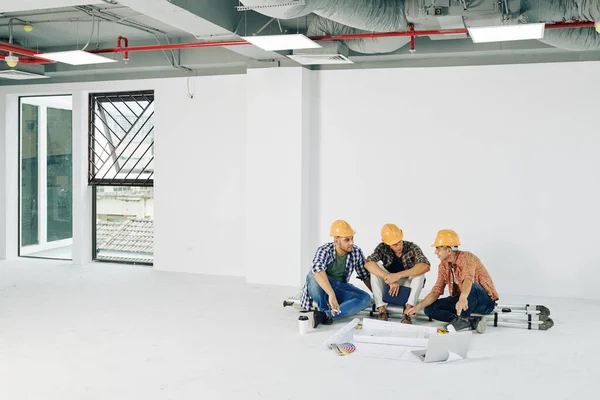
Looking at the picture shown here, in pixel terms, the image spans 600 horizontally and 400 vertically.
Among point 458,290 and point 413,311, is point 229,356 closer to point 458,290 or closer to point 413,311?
point 413,311

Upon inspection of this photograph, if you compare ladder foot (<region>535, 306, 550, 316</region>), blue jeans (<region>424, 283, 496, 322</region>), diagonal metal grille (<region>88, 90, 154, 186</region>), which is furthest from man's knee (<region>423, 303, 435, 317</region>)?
diagonal metal grille (<region>88, 90, 154, 186</region>)

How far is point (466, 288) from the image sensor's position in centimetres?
484

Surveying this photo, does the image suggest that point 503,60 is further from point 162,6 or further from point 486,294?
point 162,6

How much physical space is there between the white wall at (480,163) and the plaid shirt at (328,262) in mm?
1523

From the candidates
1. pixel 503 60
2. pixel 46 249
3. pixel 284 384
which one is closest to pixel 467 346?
pixel 284 384

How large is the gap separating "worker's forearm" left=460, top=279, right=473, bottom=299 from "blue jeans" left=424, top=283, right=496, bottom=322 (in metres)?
0.15

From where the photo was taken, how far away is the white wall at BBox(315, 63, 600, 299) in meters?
Answer: 6.29

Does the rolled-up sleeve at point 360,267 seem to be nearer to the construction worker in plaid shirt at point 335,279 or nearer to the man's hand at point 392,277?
the construction worker in plaid shirt at point 335,279

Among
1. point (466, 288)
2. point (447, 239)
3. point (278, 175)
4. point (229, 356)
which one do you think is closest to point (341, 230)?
point (447, 239)

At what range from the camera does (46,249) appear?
8.87 meters

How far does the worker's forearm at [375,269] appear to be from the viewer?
16.8 feet

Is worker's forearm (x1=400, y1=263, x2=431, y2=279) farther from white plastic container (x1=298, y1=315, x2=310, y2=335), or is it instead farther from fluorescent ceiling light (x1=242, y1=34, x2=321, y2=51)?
fluorescent ceiling light (x1=242, y1=34, x2=321, y2=51)

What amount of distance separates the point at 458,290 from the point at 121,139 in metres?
4.82

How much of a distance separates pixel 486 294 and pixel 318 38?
2.50 m
